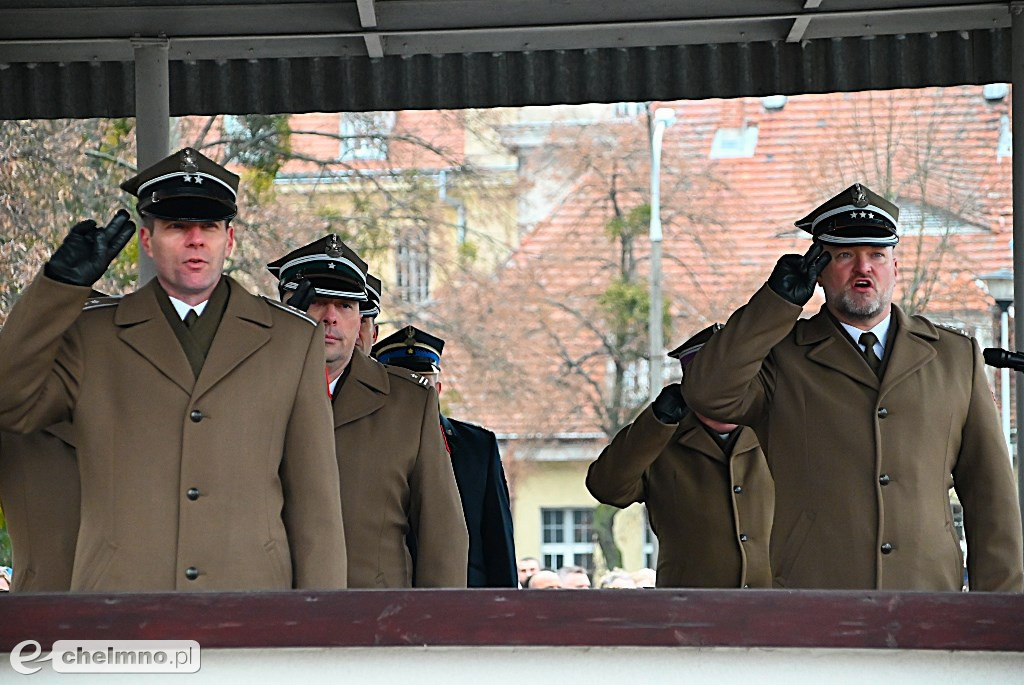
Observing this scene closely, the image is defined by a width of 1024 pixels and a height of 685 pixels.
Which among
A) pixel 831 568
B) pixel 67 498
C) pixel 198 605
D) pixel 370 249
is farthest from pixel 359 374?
pixel 370 249

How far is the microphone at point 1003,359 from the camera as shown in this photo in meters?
4.25

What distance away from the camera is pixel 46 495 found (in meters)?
4.34

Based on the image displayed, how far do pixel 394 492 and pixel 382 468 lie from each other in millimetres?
77

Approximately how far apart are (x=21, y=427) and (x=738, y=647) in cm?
170

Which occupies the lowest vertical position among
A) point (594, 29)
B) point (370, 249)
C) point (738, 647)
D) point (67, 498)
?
point (738, 647)

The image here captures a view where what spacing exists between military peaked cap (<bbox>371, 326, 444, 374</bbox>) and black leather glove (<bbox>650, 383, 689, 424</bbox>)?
1169mm

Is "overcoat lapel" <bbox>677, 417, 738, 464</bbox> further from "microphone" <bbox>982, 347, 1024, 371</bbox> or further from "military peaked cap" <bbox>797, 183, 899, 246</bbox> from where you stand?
"microphone" <bbox>982, 347, 1024, 371</bbox>

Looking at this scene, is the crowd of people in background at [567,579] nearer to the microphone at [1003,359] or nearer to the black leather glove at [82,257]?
the microphone at [1003,359]

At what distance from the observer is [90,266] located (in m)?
3.94

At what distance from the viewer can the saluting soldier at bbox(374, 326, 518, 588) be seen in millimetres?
6035

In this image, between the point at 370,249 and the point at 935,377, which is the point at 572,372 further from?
the point at 935,377

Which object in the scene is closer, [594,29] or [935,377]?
[935,377]

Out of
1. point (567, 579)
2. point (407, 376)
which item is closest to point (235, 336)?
point (407, 376)

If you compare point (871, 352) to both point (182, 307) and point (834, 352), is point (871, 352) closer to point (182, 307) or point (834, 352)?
point (834, 352)
